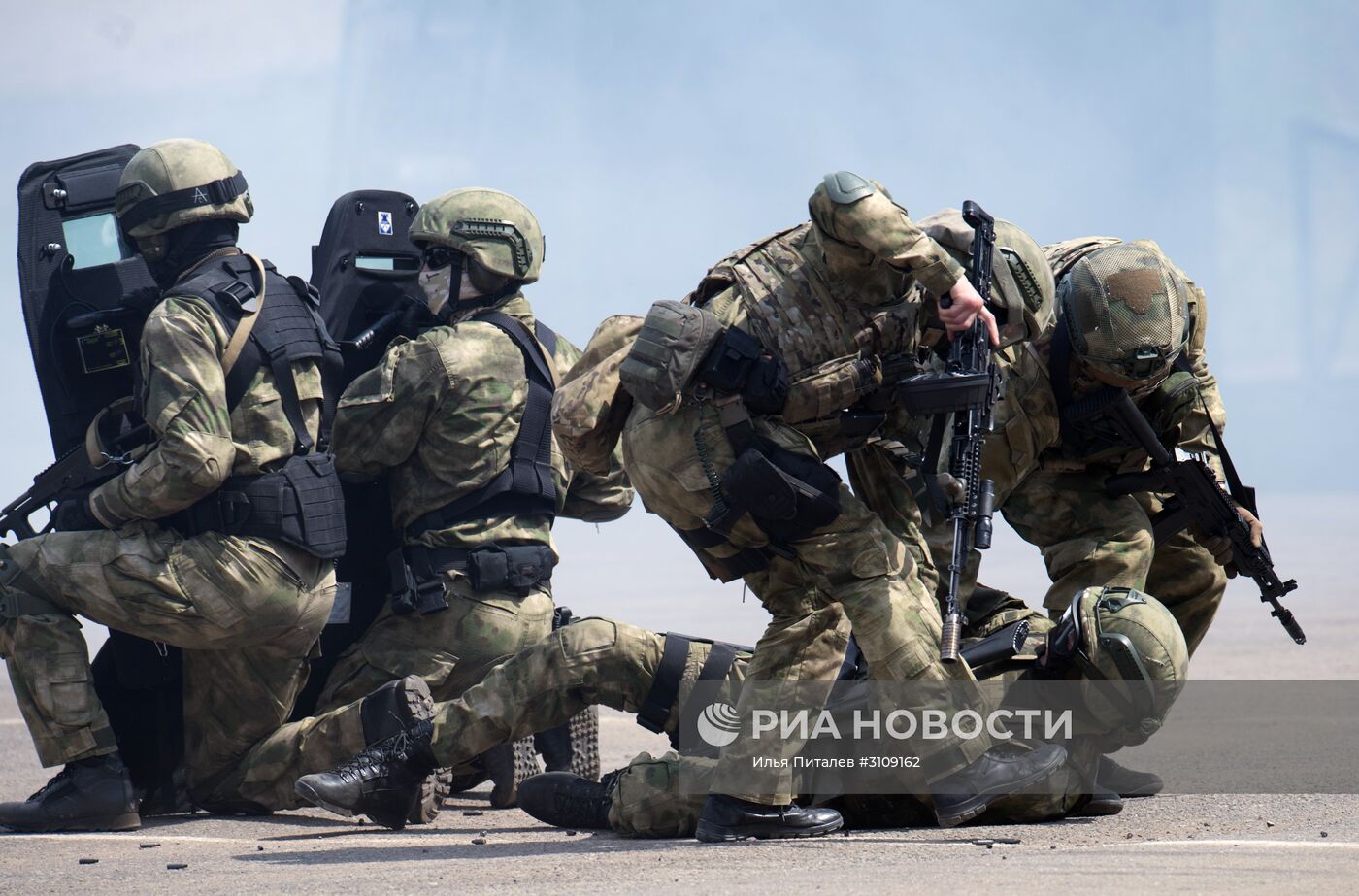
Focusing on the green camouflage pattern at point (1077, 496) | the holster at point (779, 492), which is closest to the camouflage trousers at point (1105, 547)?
the green camouflage pattern at point (1077, 496)

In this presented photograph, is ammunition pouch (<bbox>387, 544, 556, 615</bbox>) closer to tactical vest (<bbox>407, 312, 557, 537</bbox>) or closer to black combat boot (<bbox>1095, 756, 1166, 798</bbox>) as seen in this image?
tactical vest (<bbox>407, 312, 557, 537</bbox>)

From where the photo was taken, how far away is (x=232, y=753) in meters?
6.71

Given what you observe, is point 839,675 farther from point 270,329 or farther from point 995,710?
point 270,329

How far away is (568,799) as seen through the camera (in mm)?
5918

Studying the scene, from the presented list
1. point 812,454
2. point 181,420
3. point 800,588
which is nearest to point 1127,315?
point 812,454

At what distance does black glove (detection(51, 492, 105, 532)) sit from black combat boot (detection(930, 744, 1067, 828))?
330cm

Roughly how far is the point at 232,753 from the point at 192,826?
417 millimetres

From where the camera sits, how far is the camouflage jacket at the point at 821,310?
17.3 ft

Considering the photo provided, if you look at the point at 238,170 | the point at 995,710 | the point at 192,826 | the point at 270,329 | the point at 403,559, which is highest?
the point at 238,170

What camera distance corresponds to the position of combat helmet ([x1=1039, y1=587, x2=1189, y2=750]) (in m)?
5.50

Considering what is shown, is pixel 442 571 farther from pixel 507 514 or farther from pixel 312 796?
pixel 312 796

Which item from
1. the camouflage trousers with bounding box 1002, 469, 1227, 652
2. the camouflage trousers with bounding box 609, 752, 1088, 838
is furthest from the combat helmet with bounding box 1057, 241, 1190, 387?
the camouflage trousers with bounding box 609, 752, 1088, 838

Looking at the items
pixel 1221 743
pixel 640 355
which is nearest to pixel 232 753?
pixel 640 355

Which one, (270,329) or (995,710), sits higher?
(270,329)
